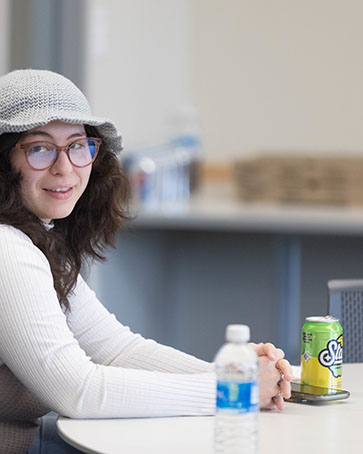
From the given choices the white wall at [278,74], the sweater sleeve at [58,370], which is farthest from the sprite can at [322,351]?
the white wall at [278,74]

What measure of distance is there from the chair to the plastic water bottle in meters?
0.89

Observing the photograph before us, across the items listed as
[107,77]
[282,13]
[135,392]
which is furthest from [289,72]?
[135,392]

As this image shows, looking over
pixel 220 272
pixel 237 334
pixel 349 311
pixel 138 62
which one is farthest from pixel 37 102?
pixel 138 62

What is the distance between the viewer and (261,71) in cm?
594

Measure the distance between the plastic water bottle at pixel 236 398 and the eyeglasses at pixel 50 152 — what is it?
51 cm

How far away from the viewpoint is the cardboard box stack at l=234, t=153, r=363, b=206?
424 cm

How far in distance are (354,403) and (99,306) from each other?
0.53 m

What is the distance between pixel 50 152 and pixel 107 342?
43 centimetres

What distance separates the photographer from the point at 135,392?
1474mm

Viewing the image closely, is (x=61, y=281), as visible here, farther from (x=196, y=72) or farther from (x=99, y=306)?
(x=196, y=72)

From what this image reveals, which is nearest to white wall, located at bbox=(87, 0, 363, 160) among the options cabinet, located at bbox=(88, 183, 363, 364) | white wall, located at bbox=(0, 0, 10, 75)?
cabinet, located at bbox=(88, 183, 363, 364)

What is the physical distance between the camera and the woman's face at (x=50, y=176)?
1602 millimetres

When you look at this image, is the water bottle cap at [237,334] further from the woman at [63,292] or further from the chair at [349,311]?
the chair at [349,311]

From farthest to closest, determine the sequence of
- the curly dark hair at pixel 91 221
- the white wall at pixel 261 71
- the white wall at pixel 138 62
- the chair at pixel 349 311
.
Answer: the white wall at pixel 261 71
the white wall at pixel 138 62
the chair at pixel 349 311
the curly dark hair at pixel 91 221
